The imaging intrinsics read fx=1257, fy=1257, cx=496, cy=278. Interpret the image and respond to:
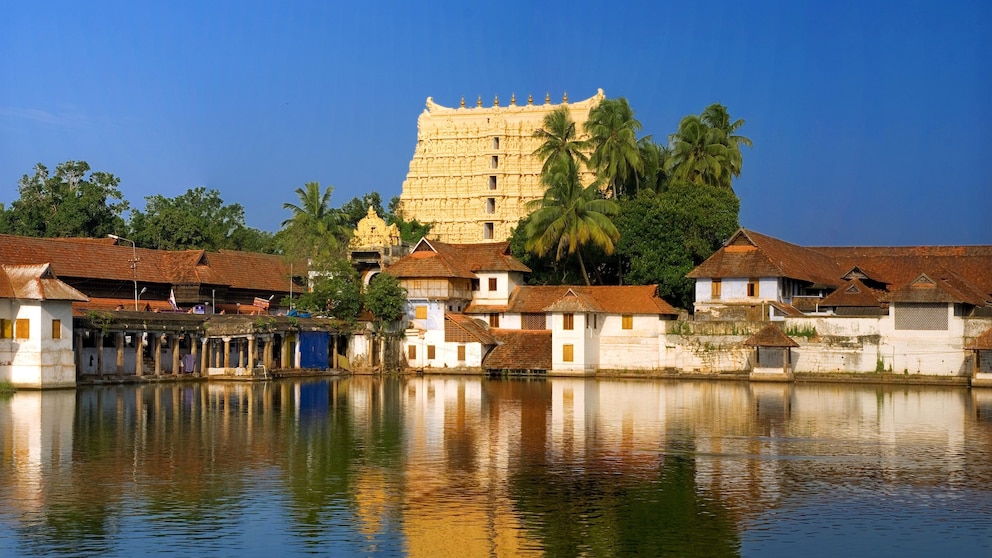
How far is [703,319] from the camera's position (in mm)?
57469

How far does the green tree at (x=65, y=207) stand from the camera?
75.1m

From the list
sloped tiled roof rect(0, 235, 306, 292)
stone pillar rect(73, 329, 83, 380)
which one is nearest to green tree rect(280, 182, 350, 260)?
sloped tiled roof rect(0, 235, 306, 292)

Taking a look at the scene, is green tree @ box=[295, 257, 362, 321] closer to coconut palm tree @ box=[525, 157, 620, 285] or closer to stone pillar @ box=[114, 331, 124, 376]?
coconut palm tree @ box=[525, 157, 620, 285]

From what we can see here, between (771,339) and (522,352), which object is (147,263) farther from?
(771,339)

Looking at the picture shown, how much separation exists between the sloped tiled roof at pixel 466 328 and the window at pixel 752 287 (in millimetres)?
12191

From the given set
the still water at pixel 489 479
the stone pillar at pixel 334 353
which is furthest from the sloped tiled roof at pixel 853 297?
the stone pillar at pixel 334 353

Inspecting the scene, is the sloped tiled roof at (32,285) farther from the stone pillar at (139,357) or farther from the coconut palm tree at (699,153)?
the coconut palm tree at (699,153)

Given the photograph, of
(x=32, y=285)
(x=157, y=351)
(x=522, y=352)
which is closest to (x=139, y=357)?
(x=157, y=351)

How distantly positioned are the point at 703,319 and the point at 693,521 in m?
38.1

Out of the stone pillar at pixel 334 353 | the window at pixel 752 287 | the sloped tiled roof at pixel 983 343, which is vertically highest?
the window at pixel 752 287

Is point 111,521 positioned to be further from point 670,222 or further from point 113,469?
point 670,222

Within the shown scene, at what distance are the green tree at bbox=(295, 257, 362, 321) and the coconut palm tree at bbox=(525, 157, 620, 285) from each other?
9.64m

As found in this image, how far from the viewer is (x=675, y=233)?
202 feet

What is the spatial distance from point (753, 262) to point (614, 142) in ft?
46.0
